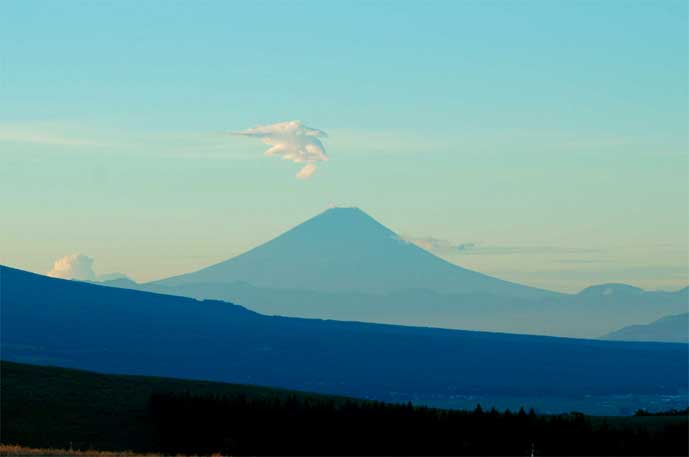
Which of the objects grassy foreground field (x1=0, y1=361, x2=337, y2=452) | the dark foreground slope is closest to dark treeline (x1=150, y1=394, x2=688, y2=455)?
the dark foreground slope

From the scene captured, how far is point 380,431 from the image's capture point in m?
92.5

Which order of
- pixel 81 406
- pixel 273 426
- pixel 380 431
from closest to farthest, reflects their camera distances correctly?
pixel 380 431 → pixel 273 426 → pixel 81 406

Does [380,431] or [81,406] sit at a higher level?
[81,406]

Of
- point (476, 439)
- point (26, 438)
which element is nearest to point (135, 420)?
point (26, 438)

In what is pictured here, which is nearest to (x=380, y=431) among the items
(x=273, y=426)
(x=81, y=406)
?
(x=273, y=426)

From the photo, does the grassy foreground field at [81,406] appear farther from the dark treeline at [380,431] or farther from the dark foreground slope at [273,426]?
the dark treeline at [380,431]

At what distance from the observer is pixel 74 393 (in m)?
112

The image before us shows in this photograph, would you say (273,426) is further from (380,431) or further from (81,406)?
(81,406)

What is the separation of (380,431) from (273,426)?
27.9ft

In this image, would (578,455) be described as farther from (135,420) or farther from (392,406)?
(135,420)

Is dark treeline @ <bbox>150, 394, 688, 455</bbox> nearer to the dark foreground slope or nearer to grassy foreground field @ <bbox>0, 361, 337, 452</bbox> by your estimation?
the dark foreground slope

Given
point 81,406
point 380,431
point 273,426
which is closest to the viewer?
point 380,431

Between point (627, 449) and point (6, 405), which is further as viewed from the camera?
point (6, 405)

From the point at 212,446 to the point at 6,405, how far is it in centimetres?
2155
